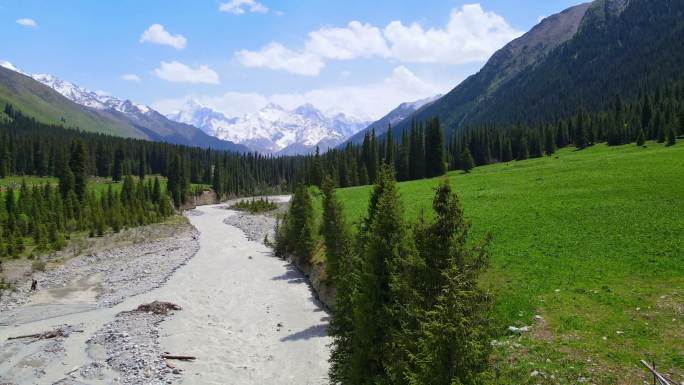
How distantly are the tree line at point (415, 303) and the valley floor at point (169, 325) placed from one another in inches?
326

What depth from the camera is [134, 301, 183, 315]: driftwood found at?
125 ft

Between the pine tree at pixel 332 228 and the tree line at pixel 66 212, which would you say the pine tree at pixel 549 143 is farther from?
the tree line at pixel 66 212

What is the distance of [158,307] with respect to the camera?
38781mm

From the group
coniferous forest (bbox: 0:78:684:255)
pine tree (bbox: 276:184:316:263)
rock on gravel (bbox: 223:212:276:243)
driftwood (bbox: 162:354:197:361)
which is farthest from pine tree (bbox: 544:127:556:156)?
driftwood (bbox: 162:354:197:361)

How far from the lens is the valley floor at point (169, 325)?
26.5 metres

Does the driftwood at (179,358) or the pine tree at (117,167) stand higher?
the pine tree at (117,167)

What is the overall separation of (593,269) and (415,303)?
591 inches

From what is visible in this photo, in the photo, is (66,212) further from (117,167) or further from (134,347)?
(117,167)

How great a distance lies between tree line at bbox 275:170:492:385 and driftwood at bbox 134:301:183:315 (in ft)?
65.8

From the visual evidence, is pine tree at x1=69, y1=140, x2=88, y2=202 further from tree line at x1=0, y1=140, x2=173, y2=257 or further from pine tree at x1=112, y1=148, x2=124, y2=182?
pine tree at x1=112, y1=148, x2=124, y2=182

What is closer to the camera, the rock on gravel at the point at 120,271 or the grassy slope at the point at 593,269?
the grassy slope at the point at 593,269

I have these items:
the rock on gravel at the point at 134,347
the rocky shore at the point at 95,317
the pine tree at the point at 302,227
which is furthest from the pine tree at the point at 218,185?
the rock on gravel at the point at 134,347

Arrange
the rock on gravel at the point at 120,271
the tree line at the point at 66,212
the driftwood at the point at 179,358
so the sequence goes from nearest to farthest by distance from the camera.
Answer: the driftwood at the point at 179,358 → the rock on gravel at the point at 120,271 → the tree line at the point at 66,212

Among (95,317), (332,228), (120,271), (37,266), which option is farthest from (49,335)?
(37,266)
